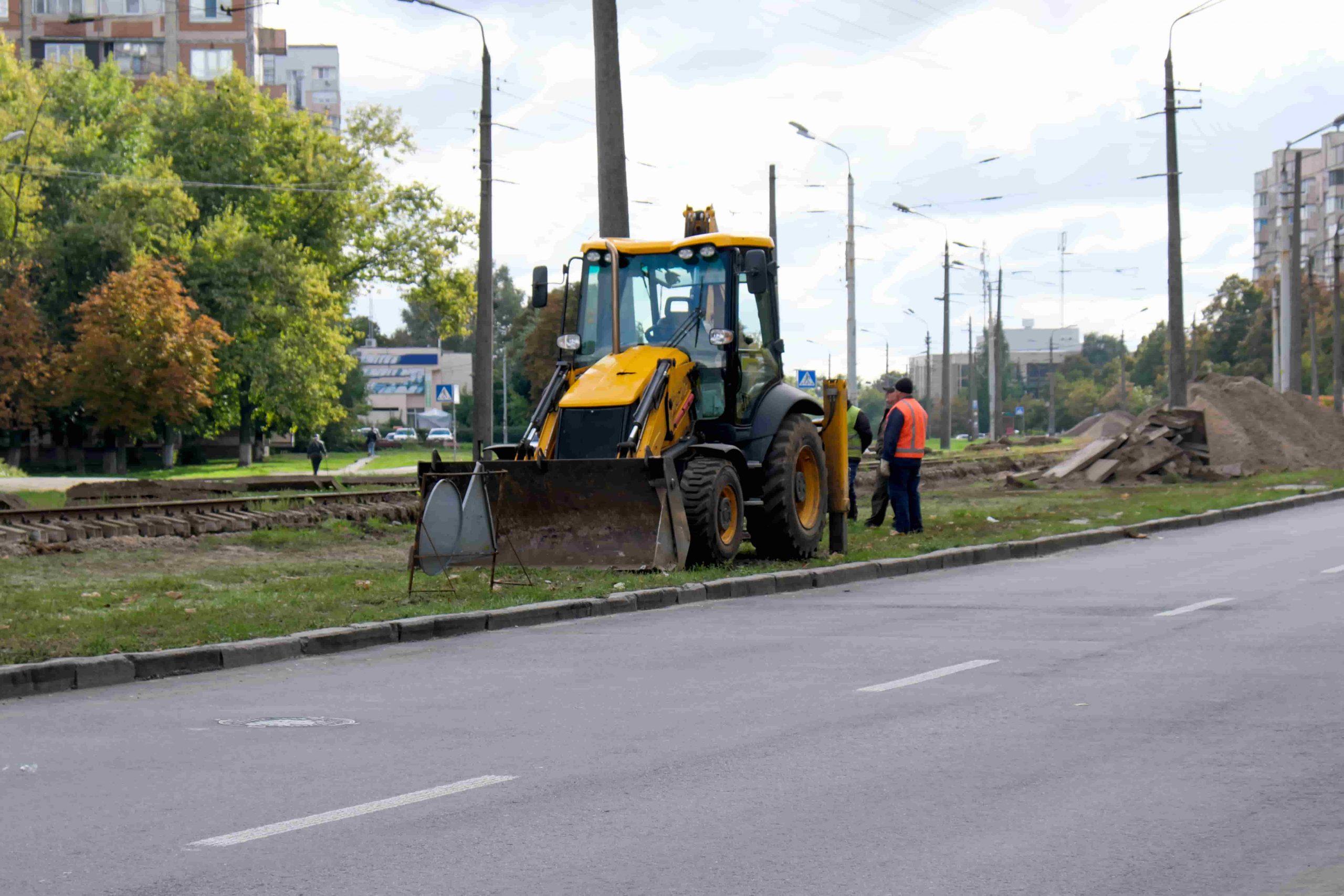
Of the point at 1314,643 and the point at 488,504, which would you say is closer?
the point at 1314,643

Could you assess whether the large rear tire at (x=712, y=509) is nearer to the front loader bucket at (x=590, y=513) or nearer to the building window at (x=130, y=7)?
the front loader bucket at (x=590, y=513)

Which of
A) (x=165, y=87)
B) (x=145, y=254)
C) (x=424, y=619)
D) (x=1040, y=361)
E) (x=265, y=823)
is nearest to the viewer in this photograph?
(x=265, y=823)

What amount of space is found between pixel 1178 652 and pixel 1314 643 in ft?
3.54

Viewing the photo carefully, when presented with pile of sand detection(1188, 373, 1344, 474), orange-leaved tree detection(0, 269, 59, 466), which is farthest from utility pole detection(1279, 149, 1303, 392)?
orange-leaved tree detection(0, 269, 59, 466)

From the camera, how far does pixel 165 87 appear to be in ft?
207

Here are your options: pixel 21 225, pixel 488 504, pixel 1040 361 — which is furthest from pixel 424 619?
pixel 1040 361

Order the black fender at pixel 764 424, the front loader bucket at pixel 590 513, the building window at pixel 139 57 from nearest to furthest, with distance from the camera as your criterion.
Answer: the front loader bucket at pixel 590 513, the black fender at pixel 764 424, the building window at pixel 139 57

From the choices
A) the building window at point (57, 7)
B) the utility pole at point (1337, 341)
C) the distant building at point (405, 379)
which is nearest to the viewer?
the utility pole at point (1337, 341)

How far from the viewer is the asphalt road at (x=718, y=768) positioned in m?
5.29

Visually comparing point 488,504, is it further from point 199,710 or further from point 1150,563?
point 1150,563

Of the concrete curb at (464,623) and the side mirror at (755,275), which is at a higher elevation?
the side mirror at (755,275)

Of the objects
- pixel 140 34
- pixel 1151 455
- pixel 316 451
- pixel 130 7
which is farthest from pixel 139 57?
pixel 1151 455

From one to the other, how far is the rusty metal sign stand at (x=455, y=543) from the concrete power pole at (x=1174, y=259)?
1088 inches

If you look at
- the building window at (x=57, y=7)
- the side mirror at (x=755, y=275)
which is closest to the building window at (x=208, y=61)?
the building window at (x=57, y=7)
